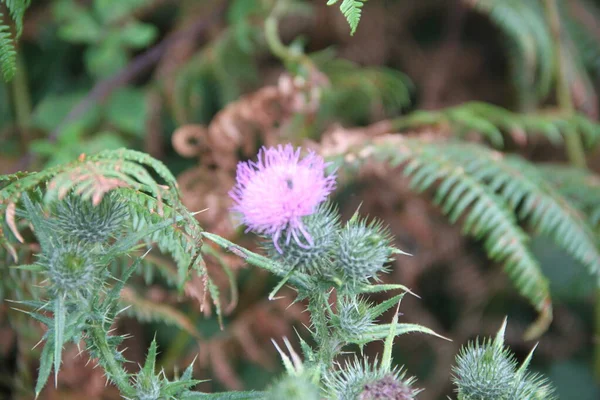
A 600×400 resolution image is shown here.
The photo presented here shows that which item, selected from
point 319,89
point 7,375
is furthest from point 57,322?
point 319,89

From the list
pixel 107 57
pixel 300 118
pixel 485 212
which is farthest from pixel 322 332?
pixel 107 57

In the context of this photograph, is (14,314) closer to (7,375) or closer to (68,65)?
(7,375)

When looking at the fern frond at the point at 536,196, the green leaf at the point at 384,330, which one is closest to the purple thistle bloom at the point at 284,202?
the green leaf at the point at 384,330

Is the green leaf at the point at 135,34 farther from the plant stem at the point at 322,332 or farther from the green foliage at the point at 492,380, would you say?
the green foliage at the point at 492,380

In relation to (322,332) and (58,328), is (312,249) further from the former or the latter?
(58,328)

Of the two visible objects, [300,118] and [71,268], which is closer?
[71,268]

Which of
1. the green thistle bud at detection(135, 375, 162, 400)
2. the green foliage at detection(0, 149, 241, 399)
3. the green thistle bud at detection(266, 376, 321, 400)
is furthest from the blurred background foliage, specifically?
the green thistle bud at detection(266, 376, 321, 400)

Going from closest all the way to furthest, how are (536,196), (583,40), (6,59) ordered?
(6,59), (536,196), (583,40)
